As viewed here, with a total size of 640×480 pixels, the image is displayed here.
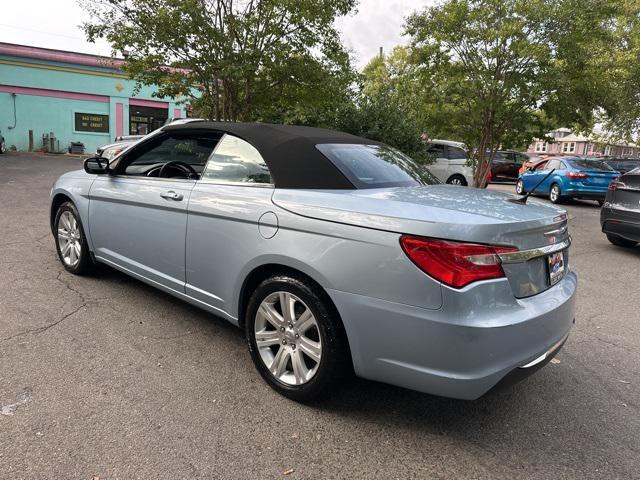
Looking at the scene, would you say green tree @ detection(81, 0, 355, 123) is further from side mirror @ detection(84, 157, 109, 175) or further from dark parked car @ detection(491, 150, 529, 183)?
dark parked car @ detection(491, 150, 529, 183)

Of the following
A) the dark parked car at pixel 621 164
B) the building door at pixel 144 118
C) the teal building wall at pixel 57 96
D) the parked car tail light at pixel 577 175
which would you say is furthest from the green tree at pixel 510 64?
the building door at pixel 144 118

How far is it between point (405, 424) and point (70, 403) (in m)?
1.84

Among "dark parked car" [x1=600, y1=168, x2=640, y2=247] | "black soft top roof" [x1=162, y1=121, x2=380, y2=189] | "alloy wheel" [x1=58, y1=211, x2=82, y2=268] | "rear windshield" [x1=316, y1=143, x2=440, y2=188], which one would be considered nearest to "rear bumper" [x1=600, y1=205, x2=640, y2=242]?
"dark parked car" [x1=600, y1=168, x2=640, y2=247]

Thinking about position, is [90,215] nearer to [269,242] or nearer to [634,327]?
[269,242]

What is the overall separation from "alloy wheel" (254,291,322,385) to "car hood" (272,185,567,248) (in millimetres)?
537

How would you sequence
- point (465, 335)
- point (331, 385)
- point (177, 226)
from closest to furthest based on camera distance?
1. point (465, 335)
2. point (331, 385)
3. point (177, 226)

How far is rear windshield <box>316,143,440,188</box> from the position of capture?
9.56ft

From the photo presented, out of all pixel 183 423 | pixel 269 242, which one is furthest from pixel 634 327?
pixel 183 423

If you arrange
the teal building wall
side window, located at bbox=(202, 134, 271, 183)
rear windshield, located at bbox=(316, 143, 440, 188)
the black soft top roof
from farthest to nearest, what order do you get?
the teal building wall, side window, located at bbox=(202, 134, 271, 183), rear windshield, located at bbox=(316, 143, 440, 188), the black soft top roof

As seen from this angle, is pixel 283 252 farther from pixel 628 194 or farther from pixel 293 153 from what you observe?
pixel 628 194

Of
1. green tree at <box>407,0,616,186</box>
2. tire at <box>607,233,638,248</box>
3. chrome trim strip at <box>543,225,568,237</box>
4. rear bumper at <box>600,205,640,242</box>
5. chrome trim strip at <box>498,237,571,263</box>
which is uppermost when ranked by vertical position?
green tree at <box>407,0,616,186</box>

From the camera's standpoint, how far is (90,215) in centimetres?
432

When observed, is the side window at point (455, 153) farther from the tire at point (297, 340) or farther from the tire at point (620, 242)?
the tire at point (297, 340)

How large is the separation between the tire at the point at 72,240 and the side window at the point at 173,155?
2.89 feet
